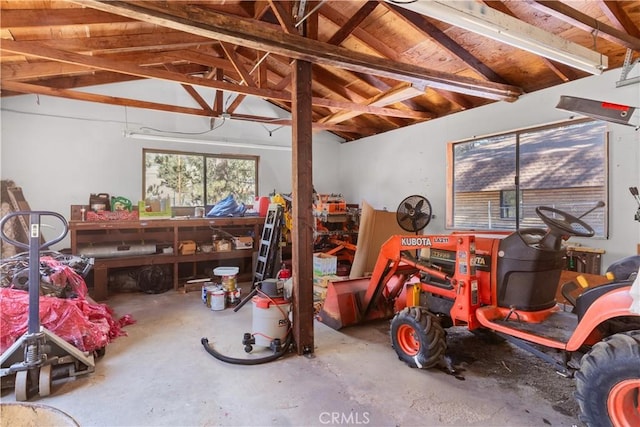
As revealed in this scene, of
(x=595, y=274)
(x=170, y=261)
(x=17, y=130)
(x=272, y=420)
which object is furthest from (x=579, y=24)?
(x=17, y=130)

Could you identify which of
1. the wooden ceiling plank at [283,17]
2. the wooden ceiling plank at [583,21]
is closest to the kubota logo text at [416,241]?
the wooden ceiling plank at [583,21]

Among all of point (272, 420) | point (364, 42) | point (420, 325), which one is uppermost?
Answer: point (364, 42)

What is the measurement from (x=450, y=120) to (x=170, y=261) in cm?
514

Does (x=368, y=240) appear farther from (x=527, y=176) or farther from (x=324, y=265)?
(x=527, y=176)

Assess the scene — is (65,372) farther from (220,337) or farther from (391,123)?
(391,123)

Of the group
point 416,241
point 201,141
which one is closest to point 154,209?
point 201,141

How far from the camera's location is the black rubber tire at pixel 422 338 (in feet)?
8.53

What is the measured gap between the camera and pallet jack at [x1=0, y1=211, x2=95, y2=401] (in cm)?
233

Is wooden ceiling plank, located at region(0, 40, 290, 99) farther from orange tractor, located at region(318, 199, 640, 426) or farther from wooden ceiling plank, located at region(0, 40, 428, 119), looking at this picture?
orange tractor, located at region(318, 199, 640, 426)

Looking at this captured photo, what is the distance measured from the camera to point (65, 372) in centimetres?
258

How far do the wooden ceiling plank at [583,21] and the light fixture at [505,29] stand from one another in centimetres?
17

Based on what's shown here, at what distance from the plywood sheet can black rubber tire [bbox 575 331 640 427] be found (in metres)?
3.24

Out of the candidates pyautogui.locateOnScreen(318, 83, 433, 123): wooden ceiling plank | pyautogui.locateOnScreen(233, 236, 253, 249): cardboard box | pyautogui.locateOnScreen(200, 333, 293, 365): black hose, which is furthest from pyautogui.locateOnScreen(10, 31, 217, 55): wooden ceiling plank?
pyautogui.locateOnScreen(200, 333, 293, 365): black hose

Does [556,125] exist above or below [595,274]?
above
